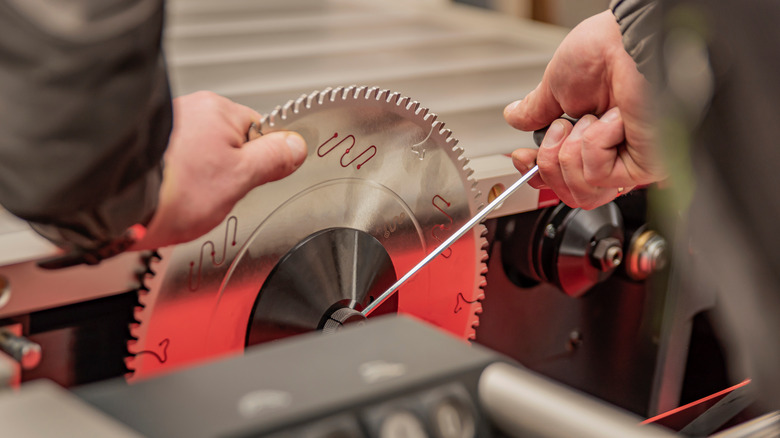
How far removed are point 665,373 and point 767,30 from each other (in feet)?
2.00

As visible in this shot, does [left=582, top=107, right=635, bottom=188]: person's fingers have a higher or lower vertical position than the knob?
higher

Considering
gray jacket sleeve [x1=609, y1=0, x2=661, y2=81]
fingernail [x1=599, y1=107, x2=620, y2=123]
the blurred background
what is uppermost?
the blurred background

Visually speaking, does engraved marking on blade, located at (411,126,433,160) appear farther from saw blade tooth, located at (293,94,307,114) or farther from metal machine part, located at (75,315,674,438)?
metal machine part, located at (75,315,674,438)

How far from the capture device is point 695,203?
1.36 feet

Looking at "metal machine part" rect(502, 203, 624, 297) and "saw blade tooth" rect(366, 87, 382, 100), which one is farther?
"metal machine part" rect(502, 203, 624, 297)

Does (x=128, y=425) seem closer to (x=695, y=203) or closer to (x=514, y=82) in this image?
(x=695, y=203)

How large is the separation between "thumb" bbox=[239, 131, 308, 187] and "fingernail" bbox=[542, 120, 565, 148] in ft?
0.85

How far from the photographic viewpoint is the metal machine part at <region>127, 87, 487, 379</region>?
560mm

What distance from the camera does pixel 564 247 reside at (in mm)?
768

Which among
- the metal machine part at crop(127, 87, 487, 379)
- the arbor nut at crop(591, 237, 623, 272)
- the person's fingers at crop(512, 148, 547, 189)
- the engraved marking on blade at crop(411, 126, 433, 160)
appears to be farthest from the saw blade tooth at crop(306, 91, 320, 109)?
the arbor nut at crop(591, 237, 623, 272)

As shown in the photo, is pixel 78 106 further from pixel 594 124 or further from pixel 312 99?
pixel 594 124

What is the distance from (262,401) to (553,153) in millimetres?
486

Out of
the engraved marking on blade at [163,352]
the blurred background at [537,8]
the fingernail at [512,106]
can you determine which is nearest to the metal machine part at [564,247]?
the fingernail at [512,106]

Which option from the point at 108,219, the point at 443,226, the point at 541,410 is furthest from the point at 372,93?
the point at 541,410
